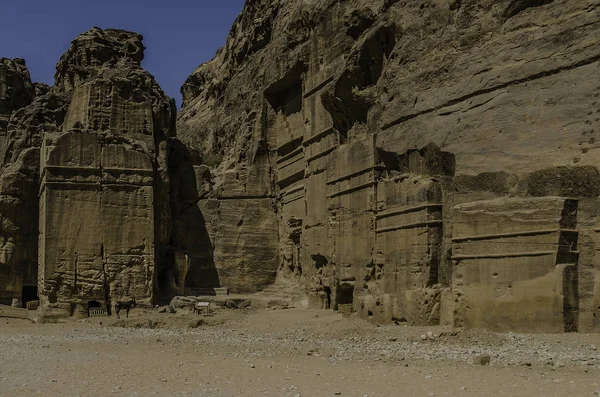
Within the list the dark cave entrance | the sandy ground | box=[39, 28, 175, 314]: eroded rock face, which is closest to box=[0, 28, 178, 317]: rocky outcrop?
box=[39, 28, 175, 314]: eroded rock face

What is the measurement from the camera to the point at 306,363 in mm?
14047

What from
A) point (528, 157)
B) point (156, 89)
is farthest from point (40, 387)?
point (156, 89)

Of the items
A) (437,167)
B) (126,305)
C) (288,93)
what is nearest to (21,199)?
(126,305)

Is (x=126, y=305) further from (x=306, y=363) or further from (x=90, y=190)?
(x=306, y=363)

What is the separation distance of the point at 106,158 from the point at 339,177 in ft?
29.4

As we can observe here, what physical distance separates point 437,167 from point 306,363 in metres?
7.52

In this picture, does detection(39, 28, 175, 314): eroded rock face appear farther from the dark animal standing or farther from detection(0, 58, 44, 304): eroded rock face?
detection(0, 58, 44, 304): eroded rock face

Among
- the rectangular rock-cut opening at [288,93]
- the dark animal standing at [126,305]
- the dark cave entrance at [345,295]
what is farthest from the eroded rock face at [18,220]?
the dark cave entrance at [345,295]

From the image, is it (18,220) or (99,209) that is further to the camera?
(18,220)

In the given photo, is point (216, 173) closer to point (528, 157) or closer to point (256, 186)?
point (256, 186)

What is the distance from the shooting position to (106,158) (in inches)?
1073

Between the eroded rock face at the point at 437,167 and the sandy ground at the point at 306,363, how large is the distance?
140cm

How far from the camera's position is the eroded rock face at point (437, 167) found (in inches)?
633

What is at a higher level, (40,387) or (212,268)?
(212,268)
